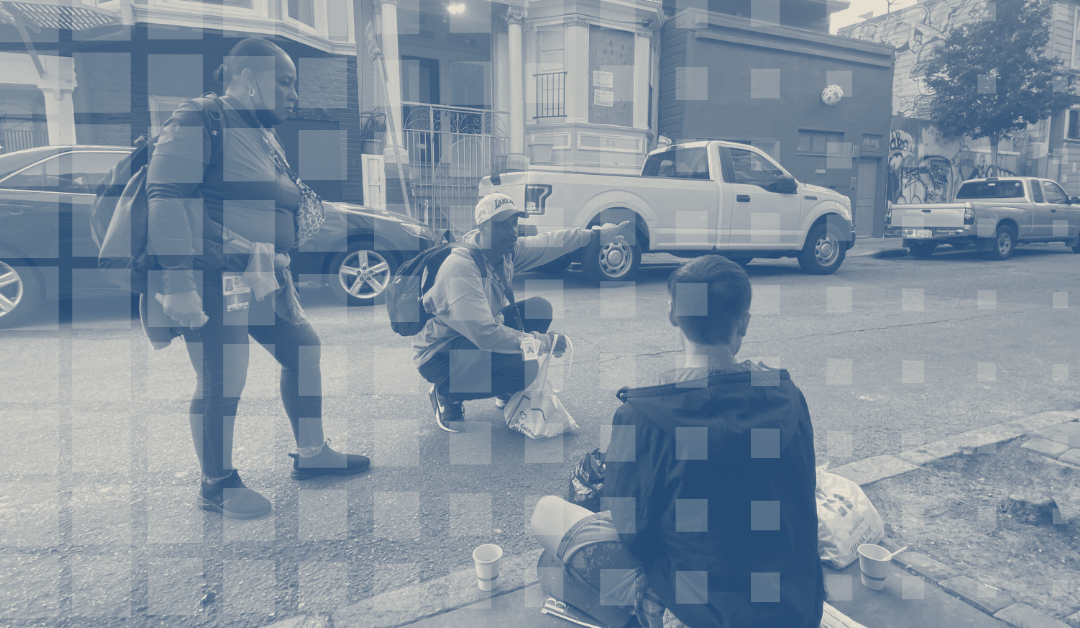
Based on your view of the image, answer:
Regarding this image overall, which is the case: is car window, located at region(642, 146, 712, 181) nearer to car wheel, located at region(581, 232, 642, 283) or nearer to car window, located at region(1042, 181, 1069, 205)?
car wheel, located at region(581, 232, 642, 283)

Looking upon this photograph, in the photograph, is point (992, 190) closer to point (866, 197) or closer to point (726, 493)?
point (866, 197)

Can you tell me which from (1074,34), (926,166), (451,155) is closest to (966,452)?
(451,155)

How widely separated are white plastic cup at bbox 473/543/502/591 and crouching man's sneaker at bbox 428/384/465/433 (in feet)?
5.55

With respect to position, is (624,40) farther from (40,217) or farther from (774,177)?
(40,217)

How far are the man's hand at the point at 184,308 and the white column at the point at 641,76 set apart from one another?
612 inches

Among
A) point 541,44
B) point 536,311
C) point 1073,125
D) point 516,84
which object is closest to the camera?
point 536,311

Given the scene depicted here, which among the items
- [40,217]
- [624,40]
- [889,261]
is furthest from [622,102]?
[40,217]

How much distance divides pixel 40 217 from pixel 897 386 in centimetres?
732

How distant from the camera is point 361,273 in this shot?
319 inches

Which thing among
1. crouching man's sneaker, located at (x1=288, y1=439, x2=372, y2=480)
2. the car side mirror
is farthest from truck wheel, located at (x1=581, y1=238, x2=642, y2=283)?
crouching man's sneaker, located at (x1=288, y1=439, x2=372, y2=480)

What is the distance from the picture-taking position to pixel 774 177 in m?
11.0

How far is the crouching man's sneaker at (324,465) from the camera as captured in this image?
135 inches

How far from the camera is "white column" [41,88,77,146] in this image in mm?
12109

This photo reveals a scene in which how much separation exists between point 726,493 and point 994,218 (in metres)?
15.7
